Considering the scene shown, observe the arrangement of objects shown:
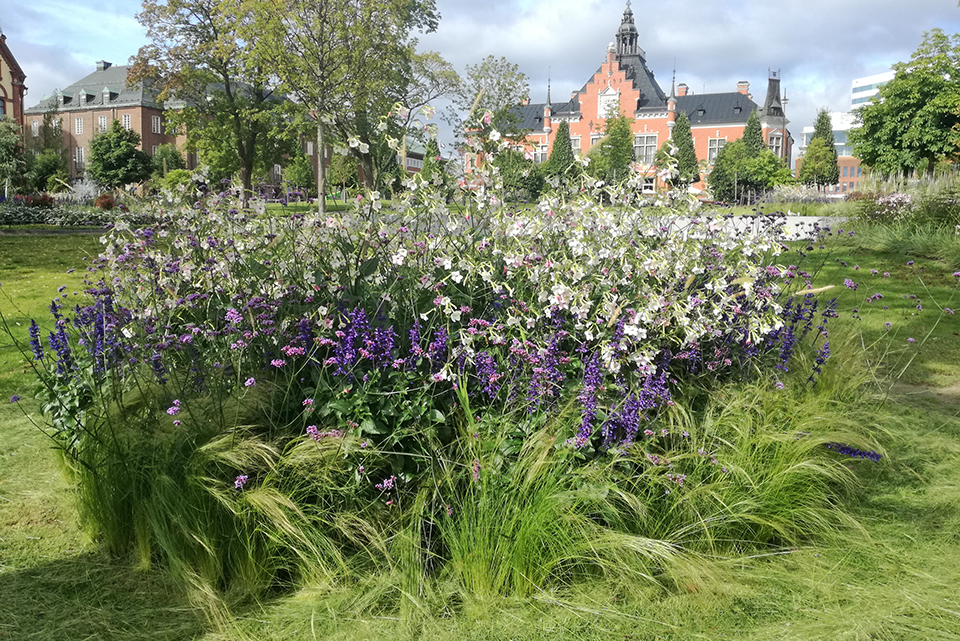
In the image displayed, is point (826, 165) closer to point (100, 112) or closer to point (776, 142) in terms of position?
point (776, 142)

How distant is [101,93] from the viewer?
6150 cm

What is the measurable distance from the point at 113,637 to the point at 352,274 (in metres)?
1.78

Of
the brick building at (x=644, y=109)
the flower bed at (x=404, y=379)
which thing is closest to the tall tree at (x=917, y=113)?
the flower bed at (x=404, y=379)

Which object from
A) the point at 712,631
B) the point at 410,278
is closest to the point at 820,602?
the point at 712,631

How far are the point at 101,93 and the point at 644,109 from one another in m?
53.1

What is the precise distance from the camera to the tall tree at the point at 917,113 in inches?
1129

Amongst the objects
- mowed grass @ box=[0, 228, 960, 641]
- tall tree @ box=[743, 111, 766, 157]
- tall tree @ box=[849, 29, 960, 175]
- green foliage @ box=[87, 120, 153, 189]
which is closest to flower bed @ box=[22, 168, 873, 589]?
mowed grass @ box=[0, 228, 960, 641]

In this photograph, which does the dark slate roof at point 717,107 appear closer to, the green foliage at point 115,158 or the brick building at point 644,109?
the brick building at point 644,109

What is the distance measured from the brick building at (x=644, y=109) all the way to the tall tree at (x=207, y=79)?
4133 cm

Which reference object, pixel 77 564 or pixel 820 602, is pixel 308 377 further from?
pixel 820 602

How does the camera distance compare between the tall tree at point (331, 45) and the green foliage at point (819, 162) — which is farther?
the green foliage at point (819, 162)

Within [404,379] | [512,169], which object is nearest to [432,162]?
[512,169]

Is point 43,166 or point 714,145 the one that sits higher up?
point 714,145

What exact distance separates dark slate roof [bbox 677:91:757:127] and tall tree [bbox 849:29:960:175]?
34650 millimetres
